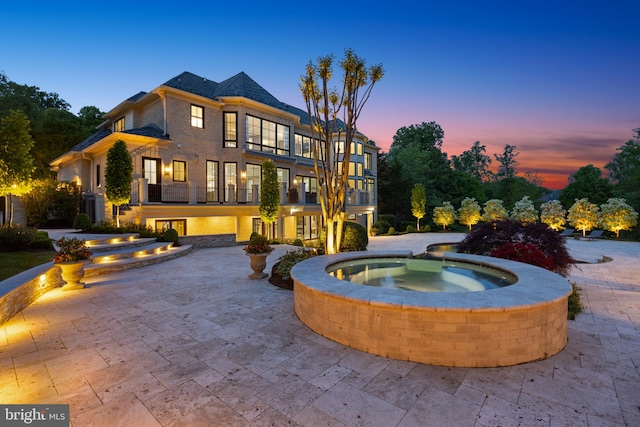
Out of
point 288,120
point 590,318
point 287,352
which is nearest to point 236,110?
point 288,120

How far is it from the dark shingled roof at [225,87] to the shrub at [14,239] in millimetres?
9712

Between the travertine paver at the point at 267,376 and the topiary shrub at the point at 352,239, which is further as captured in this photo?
the topiary shrub at the point at 352,239

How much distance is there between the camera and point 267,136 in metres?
18.1

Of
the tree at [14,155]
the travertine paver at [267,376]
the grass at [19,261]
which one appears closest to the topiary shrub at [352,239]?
the travertine paver at [267,376]

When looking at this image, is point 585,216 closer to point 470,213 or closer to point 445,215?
point 470,213

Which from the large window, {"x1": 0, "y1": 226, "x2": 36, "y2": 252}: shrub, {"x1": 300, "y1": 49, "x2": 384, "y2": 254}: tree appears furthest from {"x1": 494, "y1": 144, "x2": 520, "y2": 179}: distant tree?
{"x1": 0, "y1": 226, "x2": 36, "y2": 252}: shrub

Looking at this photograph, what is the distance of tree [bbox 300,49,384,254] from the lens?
375 inches

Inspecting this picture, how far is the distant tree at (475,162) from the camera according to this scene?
170ft

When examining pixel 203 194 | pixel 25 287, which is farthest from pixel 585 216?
pixel 25 287

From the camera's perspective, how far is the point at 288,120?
759 inches

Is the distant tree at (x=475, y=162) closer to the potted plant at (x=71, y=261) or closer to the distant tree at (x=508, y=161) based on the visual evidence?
the distant tree at (x=508, y=161)

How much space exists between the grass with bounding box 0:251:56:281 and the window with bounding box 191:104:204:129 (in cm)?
890

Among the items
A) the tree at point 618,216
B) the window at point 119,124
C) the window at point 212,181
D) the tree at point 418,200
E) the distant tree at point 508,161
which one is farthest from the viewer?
the distant tree at point 508,161

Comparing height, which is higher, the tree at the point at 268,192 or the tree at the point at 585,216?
the tree at the point at 268,192
